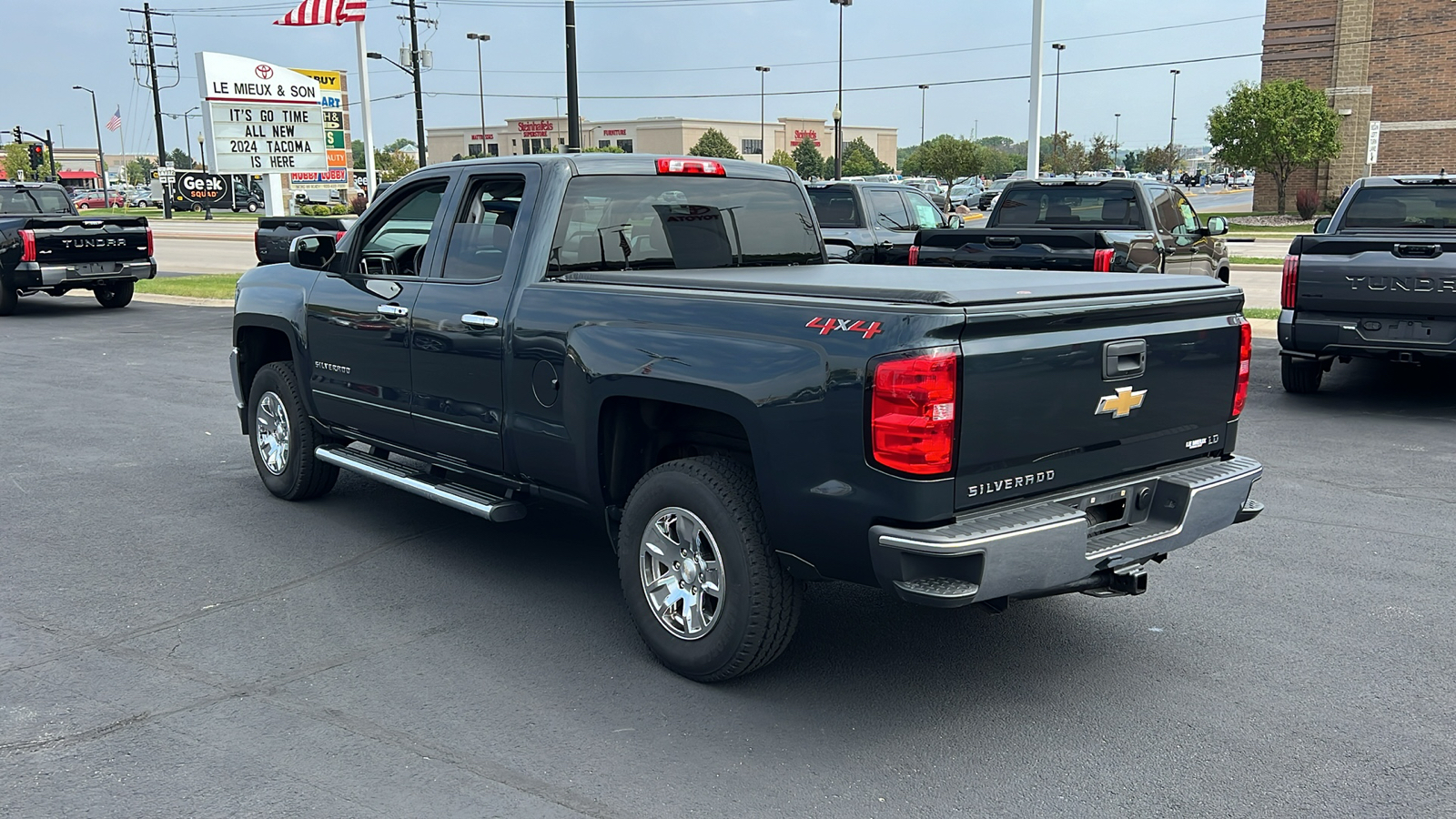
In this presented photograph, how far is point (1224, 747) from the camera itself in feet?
12.9

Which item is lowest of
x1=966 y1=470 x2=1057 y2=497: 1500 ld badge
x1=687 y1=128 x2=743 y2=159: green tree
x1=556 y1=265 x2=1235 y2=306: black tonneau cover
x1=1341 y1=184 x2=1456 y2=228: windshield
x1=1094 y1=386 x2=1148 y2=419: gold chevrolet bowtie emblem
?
x1=966 y1=470 x2=1057 y2=497: 1500 ld badge

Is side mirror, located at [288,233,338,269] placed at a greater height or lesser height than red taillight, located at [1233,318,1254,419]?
greater

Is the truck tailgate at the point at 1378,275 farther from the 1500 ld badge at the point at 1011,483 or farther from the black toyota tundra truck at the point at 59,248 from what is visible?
the black toyota tundra truck at the point at 59,248

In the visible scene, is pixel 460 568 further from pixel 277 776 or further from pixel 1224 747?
pixel 1224 747

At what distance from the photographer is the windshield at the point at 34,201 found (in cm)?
1900

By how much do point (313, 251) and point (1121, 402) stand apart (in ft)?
14.4

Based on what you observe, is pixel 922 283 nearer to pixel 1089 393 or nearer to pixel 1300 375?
pixel 1089 393

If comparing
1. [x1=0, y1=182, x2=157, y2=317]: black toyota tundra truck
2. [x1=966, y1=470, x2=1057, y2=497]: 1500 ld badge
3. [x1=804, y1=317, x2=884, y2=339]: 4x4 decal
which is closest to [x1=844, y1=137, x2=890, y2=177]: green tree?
[x1=0, y1=182, x2=157, y2=317]: black toyota tundra truck

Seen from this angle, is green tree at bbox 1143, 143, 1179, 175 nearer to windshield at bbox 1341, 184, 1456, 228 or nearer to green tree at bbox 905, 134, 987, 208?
green tree at bbox 905, 134, 987, 208

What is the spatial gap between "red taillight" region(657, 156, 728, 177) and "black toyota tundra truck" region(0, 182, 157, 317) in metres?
15.7

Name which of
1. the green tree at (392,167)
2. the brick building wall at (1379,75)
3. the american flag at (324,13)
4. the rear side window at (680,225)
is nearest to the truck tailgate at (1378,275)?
the rear side window at (680,225)

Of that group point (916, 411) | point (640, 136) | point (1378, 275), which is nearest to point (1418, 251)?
point (1378, 275)

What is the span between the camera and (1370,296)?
30.4 ft

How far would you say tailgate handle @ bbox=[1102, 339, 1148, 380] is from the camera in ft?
13.5
